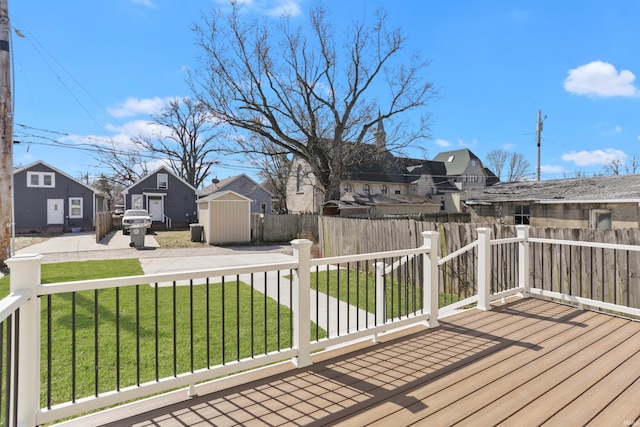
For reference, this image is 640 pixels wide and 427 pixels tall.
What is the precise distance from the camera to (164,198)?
23891 mm

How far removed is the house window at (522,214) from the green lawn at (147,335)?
12.9 metres

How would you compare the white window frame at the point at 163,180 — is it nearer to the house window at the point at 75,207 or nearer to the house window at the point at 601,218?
the house window at the point at 75,207

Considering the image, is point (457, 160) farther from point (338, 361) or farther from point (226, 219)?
point (338, 361)

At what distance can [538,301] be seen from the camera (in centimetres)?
447

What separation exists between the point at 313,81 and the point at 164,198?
13698 mm

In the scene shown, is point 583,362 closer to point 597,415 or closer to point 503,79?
point 597,415

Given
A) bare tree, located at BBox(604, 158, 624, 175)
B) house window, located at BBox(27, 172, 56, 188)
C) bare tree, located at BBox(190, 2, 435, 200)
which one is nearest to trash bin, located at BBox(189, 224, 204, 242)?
bare tree, located at BBox(190, 2, 435, 200)

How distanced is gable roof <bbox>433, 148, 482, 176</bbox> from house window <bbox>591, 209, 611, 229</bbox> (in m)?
23.3

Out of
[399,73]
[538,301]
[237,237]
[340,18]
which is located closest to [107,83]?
[237,237]

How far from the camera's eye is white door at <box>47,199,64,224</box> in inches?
800

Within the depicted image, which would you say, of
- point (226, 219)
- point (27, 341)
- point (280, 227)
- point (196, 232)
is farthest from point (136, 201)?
point (27, 341)

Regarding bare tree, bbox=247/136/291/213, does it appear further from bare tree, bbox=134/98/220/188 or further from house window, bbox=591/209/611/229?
house window, bbox=591/209/611/229

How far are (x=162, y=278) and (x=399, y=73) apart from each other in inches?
757

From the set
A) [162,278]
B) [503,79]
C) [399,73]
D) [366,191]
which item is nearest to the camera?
[162,278]
